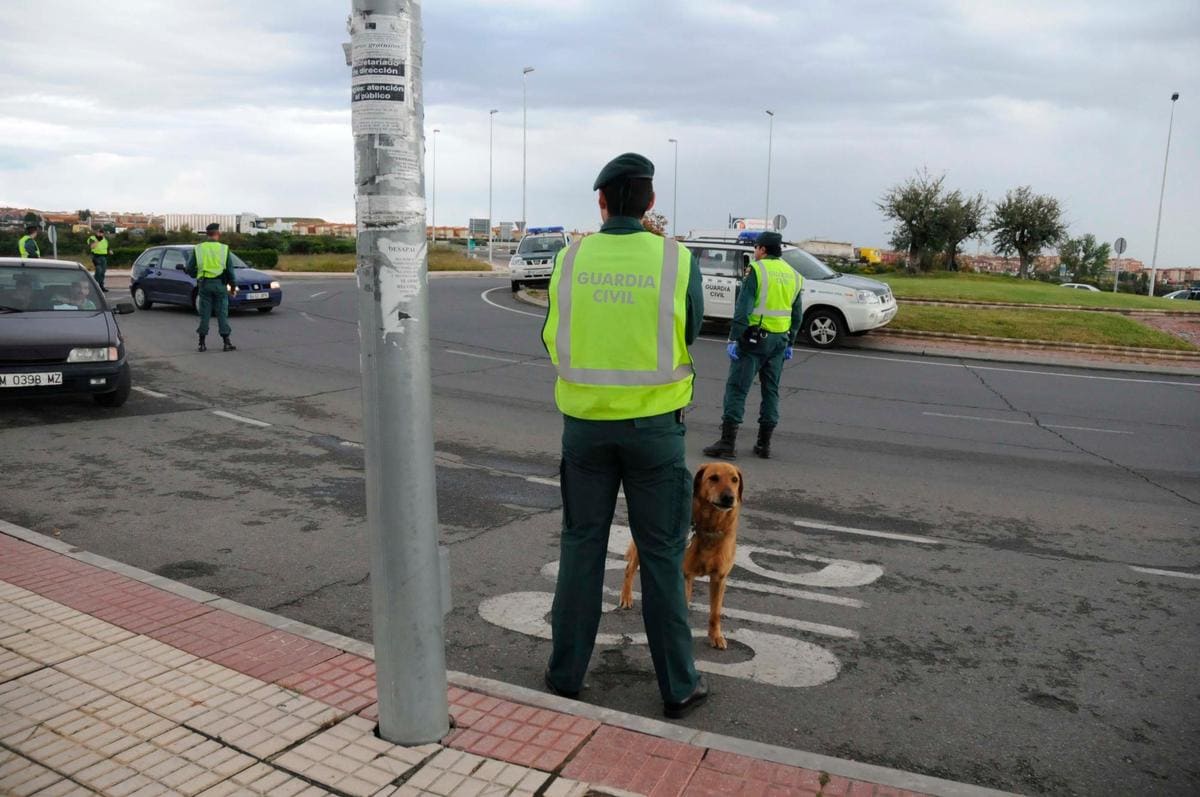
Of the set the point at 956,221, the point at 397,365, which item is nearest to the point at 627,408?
the point at 397,365

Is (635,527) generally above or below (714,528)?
above

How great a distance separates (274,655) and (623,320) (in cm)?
215

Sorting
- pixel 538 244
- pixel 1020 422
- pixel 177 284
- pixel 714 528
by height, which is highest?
pixel 538 244

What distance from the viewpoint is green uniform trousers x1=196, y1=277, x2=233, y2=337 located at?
15242 millimetres

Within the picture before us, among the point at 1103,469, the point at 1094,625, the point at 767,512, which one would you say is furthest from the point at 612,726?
the point at 1103,469

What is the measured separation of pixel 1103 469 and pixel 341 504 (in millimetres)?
6993

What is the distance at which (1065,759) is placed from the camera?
372cm

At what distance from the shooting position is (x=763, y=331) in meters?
8.59

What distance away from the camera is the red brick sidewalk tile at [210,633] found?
4329 millimetres

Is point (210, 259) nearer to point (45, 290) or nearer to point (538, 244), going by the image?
point (45, 290)

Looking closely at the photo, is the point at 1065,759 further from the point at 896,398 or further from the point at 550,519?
the point at 896,398

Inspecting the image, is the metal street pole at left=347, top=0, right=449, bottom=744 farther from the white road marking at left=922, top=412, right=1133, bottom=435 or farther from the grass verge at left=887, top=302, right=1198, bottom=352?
the grass verge at left=887, top=302, right=1198, bottom=352

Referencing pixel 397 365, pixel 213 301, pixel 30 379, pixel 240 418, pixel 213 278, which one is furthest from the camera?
pixel 213 301

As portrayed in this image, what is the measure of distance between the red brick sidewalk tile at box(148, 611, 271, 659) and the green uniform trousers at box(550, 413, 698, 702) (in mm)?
1530
